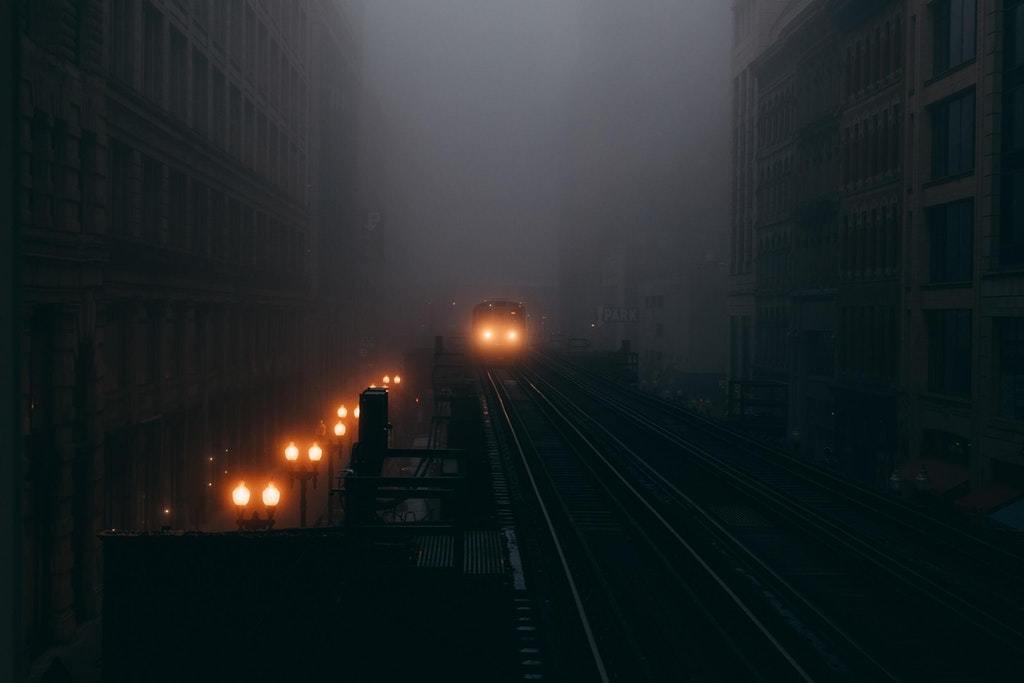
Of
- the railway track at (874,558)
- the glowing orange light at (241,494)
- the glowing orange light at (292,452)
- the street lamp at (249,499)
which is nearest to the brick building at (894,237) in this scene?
the railway track at (874,558)

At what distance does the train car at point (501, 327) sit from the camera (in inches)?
3196

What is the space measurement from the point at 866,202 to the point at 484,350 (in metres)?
43.5

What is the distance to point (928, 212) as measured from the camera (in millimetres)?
39969

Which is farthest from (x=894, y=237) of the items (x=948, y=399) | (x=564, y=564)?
(x=564, y=564)

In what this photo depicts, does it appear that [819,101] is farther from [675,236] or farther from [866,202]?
[675,236]

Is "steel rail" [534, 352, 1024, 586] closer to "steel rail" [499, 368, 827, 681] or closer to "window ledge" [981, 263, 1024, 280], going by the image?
"steel rail" [499, 368, 827, 681]

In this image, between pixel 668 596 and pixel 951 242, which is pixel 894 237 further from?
pixel 668 596

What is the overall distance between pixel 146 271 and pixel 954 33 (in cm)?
2935

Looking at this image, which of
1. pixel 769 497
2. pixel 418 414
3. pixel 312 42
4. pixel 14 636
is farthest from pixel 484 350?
pixel 14 636

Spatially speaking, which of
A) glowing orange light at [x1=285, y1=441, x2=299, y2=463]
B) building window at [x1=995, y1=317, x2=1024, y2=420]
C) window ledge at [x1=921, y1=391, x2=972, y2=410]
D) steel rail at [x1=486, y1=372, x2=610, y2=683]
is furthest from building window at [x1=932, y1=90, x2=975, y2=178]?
glowing orange light at [x1=285, y1=441, x2=299, y2=463]

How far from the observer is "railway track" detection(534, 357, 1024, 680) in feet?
50.9

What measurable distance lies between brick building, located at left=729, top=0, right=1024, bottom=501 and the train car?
21281 millimetres

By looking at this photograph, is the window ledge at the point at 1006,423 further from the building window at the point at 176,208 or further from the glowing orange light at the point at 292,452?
the building window at the point at 176,208

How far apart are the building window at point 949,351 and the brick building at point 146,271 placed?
2620cm
